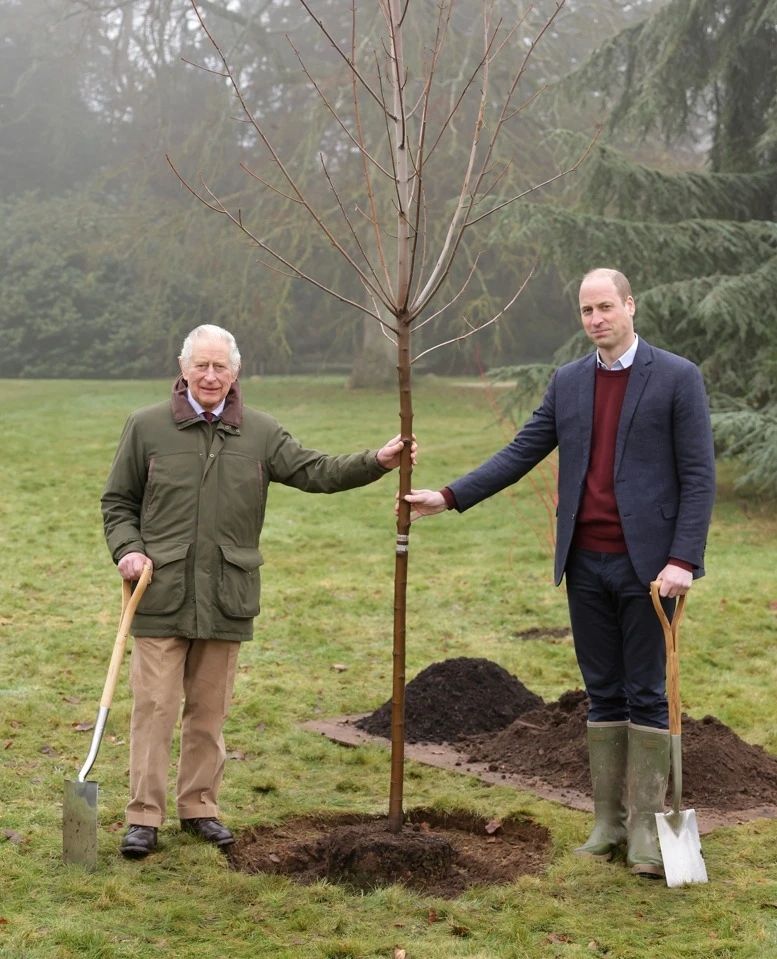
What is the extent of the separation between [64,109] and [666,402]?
2885 cm

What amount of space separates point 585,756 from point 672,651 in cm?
155

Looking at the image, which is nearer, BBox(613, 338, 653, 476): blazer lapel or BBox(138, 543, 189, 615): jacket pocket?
BBox(613, 338, 653, 476): blazer lapel

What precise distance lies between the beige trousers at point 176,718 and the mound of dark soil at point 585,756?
5.07 ft

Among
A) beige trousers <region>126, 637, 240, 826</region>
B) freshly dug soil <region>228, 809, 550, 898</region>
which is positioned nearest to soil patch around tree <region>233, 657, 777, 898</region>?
freshly dug soil <region>228, 809, 550, 898</region>

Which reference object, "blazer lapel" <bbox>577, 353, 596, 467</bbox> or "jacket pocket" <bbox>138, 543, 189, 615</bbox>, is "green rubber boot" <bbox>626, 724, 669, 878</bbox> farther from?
"jacket pocket" <bbox>138, 543, 189, 615</bbox>

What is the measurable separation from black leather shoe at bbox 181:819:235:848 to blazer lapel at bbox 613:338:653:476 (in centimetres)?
192

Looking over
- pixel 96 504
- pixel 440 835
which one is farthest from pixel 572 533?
pixel 96 504

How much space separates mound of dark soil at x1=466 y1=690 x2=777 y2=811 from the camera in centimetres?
535

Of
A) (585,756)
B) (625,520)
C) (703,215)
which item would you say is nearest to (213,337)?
(625,520)

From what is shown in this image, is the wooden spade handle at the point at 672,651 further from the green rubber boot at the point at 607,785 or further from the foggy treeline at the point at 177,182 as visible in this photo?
the foggy treeline at the point at 177,182

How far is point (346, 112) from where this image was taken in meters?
23.8

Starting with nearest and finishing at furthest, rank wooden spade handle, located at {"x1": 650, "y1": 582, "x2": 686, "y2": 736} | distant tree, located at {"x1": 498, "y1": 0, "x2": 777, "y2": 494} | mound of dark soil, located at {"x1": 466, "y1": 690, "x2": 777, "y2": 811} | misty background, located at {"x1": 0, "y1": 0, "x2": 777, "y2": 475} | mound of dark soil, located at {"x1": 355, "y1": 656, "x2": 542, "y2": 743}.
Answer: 1. wooden spade handle, located at {"x1": 650, "y1": 582, "x2": 686, "y2": 736}
2. mound of dark soil, located at {"x1": 466, "y1": 690, "x2": 777, "y2": 811}
3. mound of dark soil, located at {"x1": 355, "y1": 656, "x2": 542, "y2": 743}
4. distant tree, located at {"x1": 498, "y1": 0, "x2": 777, "y2": 494}
5. misty background, located at {"x1": 0, "y1": 0, "x2": 777, "y2": 475}

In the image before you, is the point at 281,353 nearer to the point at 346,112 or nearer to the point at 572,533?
the point at 346,112

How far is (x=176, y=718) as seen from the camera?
4781 millimetres
